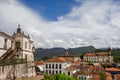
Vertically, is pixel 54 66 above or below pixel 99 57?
below

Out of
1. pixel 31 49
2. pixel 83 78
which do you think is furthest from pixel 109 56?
pixel 31 49

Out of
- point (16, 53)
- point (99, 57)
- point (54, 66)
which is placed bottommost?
point (54, 66)

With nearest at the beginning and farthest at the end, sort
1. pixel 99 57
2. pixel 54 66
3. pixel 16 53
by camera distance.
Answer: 1. pixel 16 53
2. pixel 54 66
3. pixel 99 57

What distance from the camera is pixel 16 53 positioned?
34188 millimetres

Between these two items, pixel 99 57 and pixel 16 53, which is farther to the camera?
pixel 99 57

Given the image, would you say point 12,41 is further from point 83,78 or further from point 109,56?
point 109,56

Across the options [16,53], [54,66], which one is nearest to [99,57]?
[54,66]

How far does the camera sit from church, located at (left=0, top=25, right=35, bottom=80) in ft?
97.6

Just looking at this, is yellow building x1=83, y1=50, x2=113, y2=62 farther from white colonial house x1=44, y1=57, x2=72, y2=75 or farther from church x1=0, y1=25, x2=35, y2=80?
church x1=0, y1=25, x2=35, y2=80

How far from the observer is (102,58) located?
534ft

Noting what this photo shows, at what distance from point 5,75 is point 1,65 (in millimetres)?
1647

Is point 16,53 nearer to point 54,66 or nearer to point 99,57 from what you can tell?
point 54,66

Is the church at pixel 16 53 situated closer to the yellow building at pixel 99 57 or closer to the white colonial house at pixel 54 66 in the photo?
the white colonial house at pixel 54 66

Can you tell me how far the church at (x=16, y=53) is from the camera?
2975 cm
